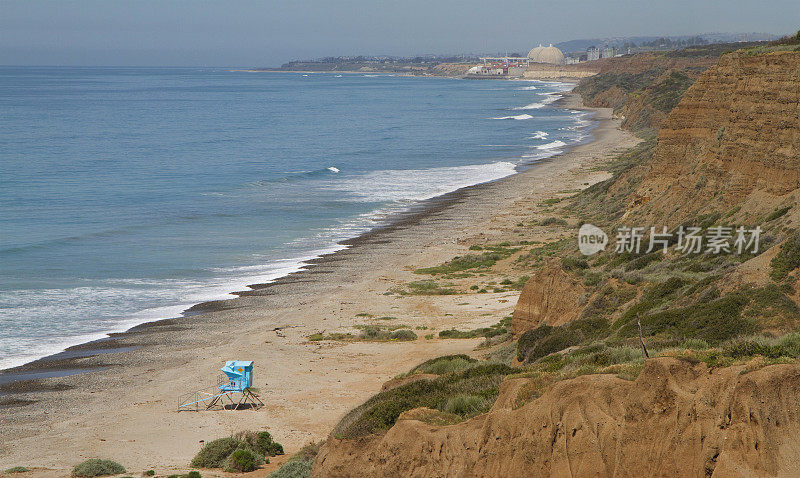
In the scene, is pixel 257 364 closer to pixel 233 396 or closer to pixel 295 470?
pixel 233 396

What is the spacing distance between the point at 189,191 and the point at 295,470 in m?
54.2

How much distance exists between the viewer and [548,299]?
2322 centimetres

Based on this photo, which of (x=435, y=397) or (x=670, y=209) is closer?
(x=435, y=397)

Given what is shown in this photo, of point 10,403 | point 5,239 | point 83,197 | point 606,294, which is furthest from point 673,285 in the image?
point 83,197

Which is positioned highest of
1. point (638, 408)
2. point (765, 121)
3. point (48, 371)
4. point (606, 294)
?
point (765, 121)

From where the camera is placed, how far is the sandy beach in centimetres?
1897

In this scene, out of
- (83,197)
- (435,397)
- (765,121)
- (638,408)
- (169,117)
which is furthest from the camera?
(169,117)

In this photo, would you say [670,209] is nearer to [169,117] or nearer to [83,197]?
[83,197]

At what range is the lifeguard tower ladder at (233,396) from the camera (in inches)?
834

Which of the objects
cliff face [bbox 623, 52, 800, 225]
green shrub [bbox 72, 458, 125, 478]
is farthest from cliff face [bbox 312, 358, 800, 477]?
cliff face [bbox 623, 52, 800, 225]

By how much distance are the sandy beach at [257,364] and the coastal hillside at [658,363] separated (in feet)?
12.8

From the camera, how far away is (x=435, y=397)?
14.0m

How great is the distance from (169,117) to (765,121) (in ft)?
414

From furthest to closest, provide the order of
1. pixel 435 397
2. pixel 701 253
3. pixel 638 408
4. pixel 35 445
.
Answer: pixel 701 253
pixel 35 445
pixel 435 397
pixel 638 408
